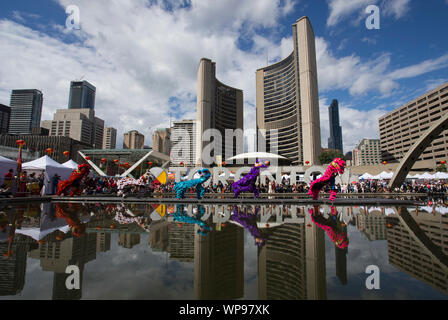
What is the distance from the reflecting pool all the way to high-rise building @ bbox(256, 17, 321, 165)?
60790mm

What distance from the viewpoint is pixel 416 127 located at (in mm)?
82000

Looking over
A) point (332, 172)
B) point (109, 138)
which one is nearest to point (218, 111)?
point (332, 172)

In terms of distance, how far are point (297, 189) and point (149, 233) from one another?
18423 mm

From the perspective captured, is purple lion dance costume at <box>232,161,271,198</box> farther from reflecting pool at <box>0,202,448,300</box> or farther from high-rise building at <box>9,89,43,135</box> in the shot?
high-rise building at <box>9,89,43,135</box>

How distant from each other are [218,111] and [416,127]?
254 ft

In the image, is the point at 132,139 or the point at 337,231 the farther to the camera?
the point at 132,139

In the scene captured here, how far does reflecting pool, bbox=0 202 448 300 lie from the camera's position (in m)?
2.48

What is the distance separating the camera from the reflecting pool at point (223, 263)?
2.48m

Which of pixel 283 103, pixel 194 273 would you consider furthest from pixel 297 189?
pixel 283 103

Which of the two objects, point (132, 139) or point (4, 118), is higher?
point (132, 139)

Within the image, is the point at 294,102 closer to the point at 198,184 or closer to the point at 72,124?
the point at 198,184

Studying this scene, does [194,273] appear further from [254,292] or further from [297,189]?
[297,189]

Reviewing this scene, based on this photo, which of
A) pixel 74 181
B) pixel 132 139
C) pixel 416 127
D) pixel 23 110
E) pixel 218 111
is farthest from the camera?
pixel 132 139

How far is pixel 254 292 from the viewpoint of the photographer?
2.44 metres
